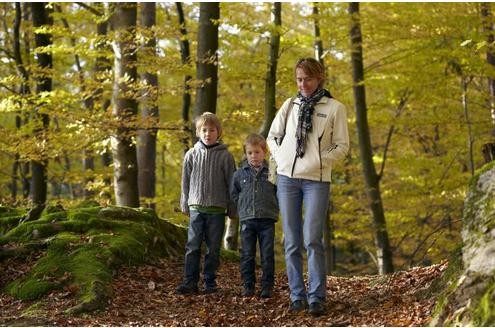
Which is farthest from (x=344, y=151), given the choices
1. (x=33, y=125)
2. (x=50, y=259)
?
(x=33, y=125)

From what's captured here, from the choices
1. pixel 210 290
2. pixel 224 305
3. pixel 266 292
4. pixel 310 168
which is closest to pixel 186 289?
pixel 210 290

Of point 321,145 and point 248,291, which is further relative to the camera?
point 248,291

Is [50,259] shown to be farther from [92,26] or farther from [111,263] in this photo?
[92,26]

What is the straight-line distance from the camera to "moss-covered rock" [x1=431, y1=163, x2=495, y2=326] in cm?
387

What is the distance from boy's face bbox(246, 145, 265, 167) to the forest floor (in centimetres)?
141

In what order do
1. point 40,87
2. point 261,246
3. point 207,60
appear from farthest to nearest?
point 40,87, point 207,60, point 261,246

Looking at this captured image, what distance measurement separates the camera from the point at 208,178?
6.30m

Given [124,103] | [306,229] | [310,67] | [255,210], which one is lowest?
[306,229]

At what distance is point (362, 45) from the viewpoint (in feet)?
39.9

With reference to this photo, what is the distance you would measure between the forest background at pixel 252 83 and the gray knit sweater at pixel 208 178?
7.82 feet

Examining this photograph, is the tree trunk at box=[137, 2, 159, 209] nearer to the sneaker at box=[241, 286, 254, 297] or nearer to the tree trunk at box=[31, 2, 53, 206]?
the tree trunk at box=[31, 2, 53, 206]

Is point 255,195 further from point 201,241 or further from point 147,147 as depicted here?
point 147,147

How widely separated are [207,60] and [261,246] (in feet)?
12.8

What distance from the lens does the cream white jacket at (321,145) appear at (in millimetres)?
5055
